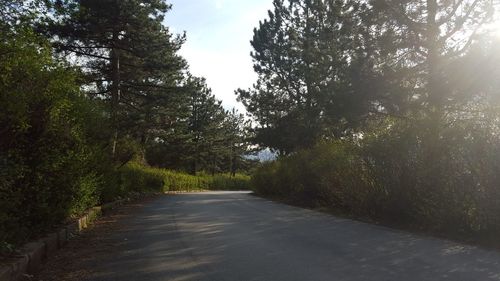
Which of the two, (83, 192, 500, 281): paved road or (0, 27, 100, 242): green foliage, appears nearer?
(83, 192, 500, 281): paved road

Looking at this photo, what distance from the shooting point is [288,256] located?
8.38 meters

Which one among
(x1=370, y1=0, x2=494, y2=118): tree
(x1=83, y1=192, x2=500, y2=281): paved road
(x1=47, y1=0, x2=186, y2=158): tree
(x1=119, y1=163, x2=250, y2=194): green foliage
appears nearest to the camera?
(x1=83, y1=192, x2=500, y2=281): paved road

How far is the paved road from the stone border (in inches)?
35.6

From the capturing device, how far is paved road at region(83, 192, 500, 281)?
23.0 feet

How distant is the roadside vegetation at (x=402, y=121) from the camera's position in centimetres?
1077

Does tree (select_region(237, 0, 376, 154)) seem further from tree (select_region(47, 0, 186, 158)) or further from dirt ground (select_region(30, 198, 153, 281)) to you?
dirt ground (select_region(30, 198, 153, 281))

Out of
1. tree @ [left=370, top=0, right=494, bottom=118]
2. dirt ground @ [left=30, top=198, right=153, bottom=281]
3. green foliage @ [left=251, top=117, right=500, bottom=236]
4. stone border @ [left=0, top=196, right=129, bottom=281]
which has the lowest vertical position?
dirt ground @ [left=30, top=198, right=153, bottom=281]

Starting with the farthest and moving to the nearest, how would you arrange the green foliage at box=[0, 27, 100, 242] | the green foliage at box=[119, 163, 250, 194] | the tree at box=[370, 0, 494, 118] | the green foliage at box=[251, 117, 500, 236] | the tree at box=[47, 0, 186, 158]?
the green foliage at box=[119, 163, 250, 194], the tree at box=[47, 0, 186, 158], the tree at box=[370, 0, 494, 118], the green foliage at box=[251, 117, 500, 236], the green foliage at box=[0, 27, 100, 242]

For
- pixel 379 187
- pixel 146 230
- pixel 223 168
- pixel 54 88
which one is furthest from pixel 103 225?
pixel 223 168

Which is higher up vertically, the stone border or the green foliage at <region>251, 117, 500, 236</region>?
the green foliage at <region>251, 117, 500, 236</region>

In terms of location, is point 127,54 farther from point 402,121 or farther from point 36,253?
point 36,253

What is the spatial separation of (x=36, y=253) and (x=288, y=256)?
12.9 ft

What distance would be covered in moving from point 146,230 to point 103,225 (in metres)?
2.08

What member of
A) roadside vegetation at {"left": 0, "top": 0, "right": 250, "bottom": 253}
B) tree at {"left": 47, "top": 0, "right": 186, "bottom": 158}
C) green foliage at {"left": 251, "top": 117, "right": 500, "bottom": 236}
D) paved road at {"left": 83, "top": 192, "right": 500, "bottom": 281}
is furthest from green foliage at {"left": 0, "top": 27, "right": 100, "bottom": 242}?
tree at {"left": 47, "top": 0, "right": 186, "bottom": 158}
